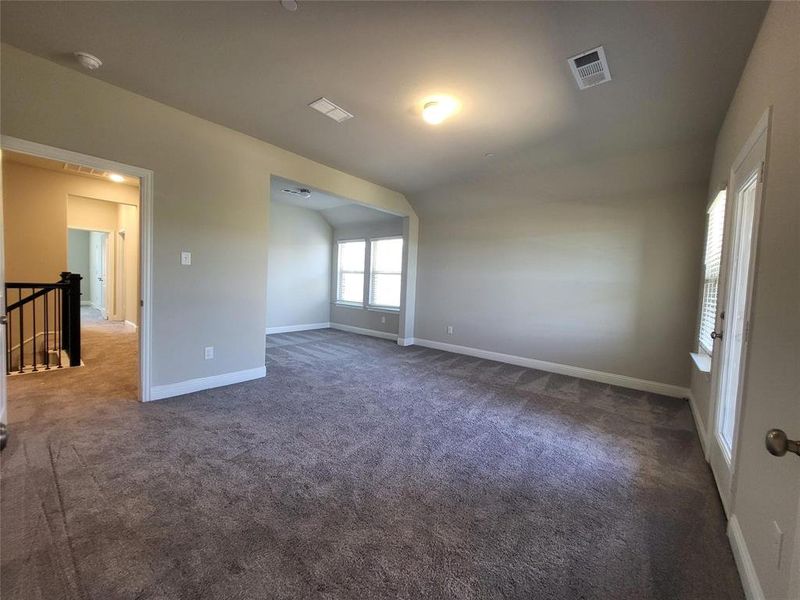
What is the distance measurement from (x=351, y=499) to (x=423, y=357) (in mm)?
3456

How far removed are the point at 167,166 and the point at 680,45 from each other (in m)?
4.01

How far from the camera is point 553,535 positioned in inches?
63.4

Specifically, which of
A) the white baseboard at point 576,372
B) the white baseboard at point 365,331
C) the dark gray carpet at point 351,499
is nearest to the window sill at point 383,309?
the white baseboard at point 365,331

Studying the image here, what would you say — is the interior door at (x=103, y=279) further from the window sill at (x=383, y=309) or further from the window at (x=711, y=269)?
the window at (x=711, y=269)

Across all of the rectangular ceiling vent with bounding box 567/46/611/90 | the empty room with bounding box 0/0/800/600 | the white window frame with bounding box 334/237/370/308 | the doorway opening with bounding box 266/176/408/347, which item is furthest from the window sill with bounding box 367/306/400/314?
the rectangular ceiling vent with bounding box 567/46/611/90

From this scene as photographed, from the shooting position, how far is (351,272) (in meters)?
7.52

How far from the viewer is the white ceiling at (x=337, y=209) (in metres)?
A: 6.25

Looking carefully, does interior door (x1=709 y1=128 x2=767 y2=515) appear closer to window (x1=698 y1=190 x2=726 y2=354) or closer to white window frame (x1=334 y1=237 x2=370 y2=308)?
window (x1=698 y1=190 x2=726 y2=354)

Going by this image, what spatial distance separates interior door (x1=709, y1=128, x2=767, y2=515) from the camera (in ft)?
6.51

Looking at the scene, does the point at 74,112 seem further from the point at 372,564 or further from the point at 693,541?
the point at 693,541

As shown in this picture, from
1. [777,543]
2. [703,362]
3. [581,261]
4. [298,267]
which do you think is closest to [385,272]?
[298,267]

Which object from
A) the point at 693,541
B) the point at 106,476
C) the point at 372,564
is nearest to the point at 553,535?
the point at 693,541

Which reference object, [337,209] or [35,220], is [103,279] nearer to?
[35,220]

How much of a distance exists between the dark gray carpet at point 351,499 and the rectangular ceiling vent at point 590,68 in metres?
2.67
